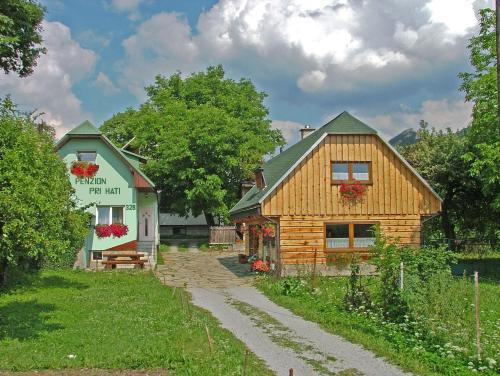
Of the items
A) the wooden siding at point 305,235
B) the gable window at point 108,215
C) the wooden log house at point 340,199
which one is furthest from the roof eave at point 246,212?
the gable window at point 108,215

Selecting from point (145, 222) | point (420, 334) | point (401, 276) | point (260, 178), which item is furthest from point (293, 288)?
point (145, 222)

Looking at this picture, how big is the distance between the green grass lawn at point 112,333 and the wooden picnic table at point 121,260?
7043 mm

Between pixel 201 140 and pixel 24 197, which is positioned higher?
pixel 201 140

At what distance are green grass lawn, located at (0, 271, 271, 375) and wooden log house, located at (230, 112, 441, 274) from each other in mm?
6915

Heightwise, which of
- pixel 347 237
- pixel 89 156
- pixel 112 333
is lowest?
pixel 112 333

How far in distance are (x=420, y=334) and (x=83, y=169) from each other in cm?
2171

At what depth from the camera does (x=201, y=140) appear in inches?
1625

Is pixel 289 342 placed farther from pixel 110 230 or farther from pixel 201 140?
pixel 201 140

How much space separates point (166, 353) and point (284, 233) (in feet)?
47.9

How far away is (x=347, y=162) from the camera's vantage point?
986 inches

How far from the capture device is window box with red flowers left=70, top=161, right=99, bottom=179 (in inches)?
1137

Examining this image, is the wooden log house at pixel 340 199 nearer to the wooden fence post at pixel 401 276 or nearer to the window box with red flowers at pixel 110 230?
the window box with red flowers at pixel 110 230

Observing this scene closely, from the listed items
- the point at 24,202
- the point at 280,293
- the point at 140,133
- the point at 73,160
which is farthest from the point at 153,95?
the point at 24,202

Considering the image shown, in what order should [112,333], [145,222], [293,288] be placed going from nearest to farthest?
1. [112,333]
2. [293,288]
3. [145,222]
